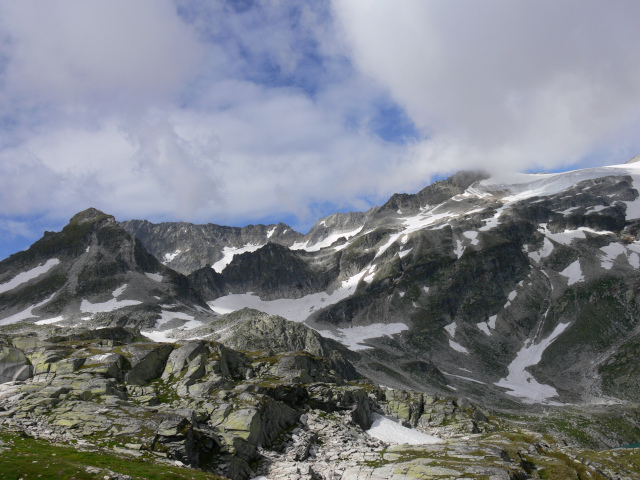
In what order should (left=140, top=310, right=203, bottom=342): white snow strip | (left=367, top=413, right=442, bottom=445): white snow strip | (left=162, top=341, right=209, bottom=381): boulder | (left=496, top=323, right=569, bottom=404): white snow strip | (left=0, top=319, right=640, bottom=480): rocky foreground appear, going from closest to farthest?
(left=0, top=319, right=640, bottom=480): rocky foreground → (left=367, top=413, right=442, bottom=445): white snow strip → (left=162, top=341, right=209, bottom=381): boulder → (left=496, top=323, right=569, bottom=404): white snow strip → (left=140, top=310, right=203, bottom=342): white snow strip

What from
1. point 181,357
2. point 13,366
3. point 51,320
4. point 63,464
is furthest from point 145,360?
point 51,320

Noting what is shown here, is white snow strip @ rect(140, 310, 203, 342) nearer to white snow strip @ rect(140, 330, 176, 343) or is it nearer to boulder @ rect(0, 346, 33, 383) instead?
white snow strip @ rect(140, 330, 176, 343)

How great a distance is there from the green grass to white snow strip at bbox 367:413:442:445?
30305mm

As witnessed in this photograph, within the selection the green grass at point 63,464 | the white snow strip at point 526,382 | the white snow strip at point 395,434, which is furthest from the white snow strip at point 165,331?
the white snow strip at point 526,382

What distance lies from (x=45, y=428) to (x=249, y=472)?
18308mm

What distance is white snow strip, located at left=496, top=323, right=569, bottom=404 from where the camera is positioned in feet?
522

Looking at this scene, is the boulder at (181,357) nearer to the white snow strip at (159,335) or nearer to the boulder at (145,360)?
the boulder at (145,360)

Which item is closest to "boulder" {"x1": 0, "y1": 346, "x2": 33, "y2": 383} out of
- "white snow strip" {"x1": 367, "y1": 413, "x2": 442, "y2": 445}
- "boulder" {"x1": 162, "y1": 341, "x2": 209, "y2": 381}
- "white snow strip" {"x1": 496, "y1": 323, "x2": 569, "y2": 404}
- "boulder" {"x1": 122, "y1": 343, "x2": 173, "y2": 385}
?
"boulder" {"x1": 122, "y1": 343, "x2": 173, "y2": 385}

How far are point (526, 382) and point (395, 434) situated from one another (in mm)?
148004

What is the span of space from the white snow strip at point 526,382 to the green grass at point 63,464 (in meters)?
157

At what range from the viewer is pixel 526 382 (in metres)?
176

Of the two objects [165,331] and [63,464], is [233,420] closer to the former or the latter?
[63,464]

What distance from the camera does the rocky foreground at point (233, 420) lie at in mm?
36438

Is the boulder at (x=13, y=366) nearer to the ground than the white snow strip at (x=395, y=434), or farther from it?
farther from it
